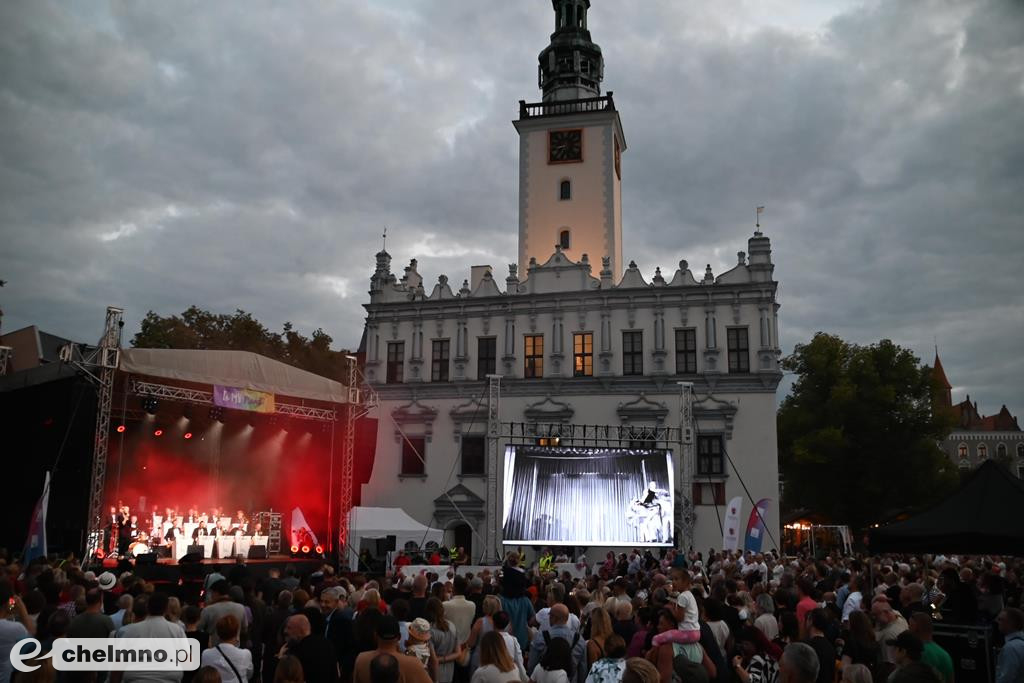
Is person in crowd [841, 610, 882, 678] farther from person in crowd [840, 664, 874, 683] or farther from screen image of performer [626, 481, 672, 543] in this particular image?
screen image of performer [626, 481, 672, 543]

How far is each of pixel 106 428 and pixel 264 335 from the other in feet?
73.8

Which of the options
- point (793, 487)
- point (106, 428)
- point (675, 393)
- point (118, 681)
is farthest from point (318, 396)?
point (793, 487)

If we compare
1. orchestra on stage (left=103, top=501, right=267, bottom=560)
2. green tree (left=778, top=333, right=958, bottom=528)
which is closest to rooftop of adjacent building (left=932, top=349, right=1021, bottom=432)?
green tree (left=778, top=333, right=958, bottom=528)

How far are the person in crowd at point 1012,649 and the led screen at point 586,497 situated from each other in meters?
17.5

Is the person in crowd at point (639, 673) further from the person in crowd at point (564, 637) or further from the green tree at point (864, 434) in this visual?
the green tree at point (864, 434)

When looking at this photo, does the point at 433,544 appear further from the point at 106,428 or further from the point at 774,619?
the point at 774,619

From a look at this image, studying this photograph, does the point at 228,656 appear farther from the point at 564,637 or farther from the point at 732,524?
the point at 732,524

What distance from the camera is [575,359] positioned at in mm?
33562

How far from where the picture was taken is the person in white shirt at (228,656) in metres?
6.09

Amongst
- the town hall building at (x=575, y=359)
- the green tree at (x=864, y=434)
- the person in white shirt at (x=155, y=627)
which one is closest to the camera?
the person in white shirt at (x=155, y=627)

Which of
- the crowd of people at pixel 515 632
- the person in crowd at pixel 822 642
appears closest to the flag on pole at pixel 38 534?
the crowd of people at pixel 515 632

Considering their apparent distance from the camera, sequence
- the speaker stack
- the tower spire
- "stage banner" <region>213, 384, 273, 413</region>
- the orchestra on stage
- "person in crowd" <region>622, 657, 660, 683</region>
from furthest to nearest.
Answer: the tower spire < the speaker stack < "stage banner" <region>213, 384, 273, 413</region> < the orchestra on stage < "person in crowd" <region>622, 657, 660, 683</region>

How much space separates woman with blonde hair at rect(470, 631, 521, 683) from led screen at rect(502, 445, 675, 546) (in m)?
18.8

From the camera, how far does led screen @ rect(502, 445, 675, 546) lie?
2494 cm
